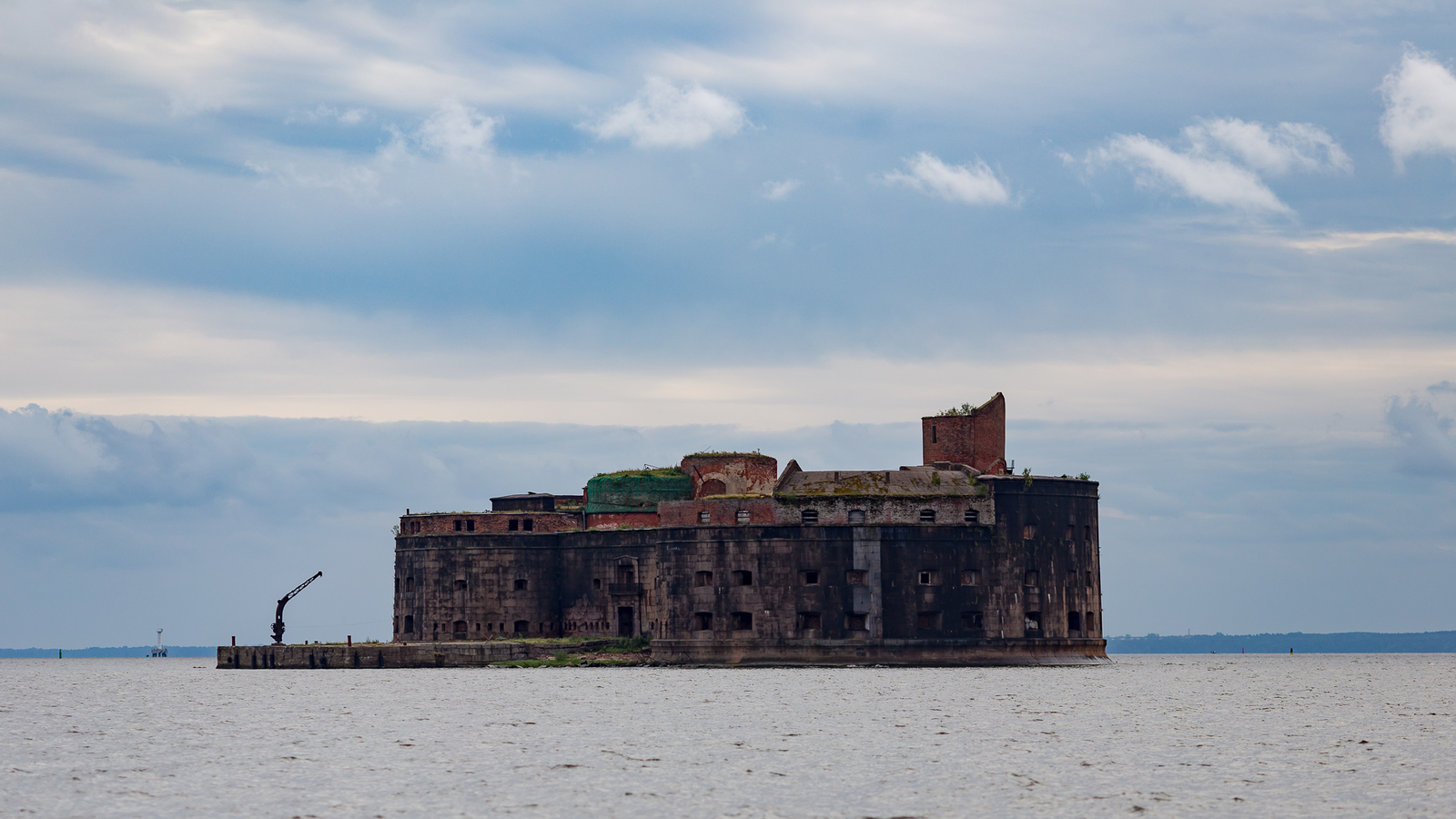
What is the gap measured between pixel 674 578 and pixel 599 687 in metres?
12.6

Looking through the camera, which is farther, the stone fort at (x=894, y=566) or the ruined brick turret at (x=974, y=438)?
the ruined brick turret at (x=974, y=438)

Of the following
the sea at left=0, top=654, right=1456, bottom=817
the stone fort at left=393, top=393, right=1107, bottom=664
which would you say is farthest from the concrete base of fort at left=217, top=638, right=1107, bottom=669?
the sea at left=0, top=654, right=1456, bottom=817

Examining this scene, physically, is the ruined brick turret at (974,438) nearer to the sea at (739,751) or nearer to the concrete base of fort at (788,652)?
the concrete base of fort at (788,652)

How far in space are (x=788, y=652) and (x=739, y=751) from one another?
1483 inches

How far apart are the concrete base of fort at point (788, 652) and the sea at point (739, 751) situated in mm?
6911

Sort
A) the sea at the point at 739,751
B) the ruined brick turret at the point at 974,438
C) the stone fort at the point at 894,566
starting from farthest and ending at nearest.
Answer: the ruined brick turret at the point at 974,438
the stone fort at the point at 894,566
the sea at the point at 739,751

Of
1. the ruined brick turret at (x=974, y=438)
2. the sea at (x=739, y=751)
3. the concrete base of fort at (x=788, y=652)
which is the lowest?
the sea at (x=739, y=751)

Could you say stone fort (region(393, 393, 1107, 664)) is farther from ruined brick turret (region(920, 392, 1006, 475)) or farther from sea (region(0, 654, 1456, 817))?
sea (region(0, 654, 1456, 817))

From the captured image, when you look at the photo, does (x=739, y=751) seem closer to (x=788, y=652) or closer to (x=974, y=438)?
(x=788, y=652)

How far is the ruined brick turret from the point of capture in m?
83.6

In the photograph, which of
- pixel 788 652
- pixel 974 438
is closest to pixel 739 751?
pixel 788 652

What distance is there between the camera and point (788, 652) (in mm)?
77875

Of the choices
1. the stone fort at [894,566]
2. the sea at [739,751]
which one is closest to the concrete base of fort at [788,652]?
the stone fort at [894,566]

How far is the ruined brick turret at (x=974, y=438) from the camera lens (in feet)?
274
